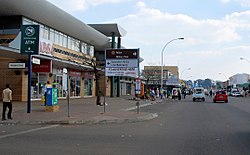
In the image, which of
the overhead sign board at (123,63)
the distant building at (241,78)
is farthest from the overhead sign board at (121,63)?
the distant building at (241,78)

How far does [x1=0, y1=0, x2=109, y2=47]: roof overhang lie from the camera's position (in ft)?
102

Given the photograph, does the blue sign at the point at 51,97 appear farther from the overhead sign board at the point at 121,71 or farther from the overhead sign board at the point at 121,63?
the overhead sign board at the point at 121,63

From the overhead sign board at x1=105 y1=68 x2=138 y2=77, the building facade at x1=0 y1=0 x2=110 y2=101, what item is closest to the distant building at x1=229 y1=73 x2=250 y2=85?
the building facade at x1=0 y1=0 x2=110 y2=101

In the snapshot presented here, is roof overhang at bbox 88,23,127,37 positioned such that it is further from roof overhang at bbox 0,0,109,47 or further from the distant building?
the distant building

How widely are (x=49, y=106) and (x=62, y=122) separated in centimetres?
544

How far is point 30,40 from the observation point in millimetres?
19828

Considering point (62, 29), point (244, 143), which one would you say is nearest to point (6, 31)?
point (62, 29)

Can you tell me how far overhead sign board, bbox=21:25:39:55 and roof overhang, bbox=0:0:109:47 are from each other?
1139 cm

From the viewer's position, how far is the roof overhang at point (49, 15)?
31030 millimetres

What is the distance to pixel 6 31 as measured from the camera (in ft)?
109

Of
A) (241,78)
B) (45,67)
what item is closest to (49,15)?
(45,67)

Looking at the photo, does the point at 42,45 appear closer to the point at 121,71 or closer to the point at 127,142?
the point at 121,71

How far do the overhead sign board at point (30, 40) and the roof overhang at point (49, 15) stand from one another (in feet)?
37.4

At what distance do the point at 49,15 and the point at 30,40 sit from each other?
1622 cm
